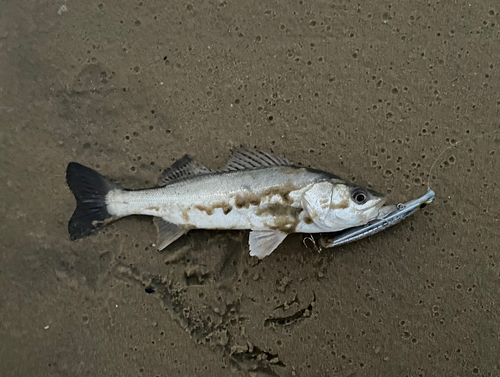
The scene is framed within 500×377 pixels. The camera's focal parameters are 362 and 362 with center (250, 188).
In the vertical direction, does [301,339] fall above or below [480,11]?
below

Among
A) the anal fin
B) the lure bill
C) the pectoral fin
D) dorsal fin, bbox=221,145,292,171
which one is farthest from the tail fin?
the lure bill

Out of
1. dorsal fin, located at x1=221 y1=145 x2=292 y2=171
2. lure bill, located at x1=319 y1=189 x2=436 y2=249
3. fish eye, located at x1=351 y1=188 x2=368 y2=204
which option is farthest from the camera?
dorsal fin, located at x1=221 y1=145 x2=292 y2=171

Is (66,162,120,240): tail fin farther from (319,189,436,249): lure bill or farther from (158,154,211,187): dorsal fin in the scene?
(319,189,436,249): lure bill

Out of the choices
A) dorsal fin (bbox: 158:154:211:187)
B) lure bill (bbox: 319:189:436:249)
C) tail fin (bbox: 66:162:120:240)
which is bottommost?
tail fin (bbox: 66:162:120:240)

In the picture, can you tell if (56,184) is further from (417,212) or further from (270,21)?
(417,212)

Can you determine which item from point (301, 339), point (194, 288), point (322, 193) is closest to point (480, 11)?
point (322, 193)

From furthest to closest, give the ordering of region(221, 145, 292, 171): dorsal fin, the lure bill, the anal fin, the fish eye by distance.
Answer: the anal fin → region(221, 145, 292, 171): dorsal fin → the lure bill → the fish eye

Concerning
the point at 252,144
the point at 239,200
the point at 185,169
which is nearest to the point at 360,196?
the point at 239,200

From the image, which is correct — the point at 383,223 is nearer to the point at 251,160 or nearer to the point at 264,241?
the point at 264,241
